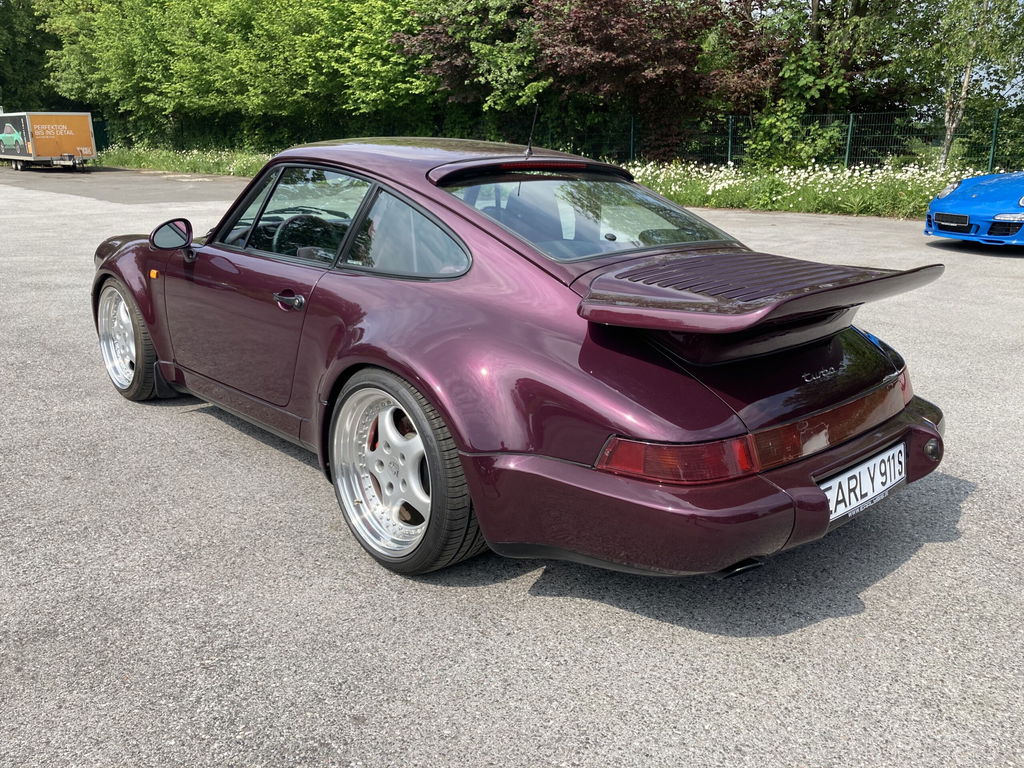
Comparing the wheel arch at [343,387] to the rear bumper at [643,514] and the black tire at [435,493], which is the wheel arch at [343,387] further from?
the rear bumper at [643,514]

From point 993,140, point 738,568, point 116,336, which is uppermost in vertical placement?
point 993,140

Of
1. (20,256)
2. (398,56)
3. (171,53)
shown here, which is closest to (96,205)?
(20,256)

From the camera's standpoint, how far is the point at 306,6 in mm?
30312

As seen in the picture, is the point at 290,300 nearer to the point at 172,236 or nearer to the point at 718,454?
the point at 172,236

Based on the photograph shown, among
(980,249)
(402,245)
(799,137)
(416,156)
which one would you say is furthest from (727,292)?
(799,137)

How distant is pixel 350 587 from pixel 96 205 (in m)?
18.2

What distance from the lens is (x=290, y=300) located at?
11.2 feet

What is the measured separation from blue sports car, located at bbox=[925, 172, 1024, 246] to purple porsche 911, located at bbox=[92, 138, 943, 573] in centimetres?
794

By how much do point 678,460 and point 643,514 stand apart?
18 centimetres

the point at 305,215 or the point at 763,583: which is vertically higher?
the point at 305,215

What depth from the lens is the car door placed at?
3.47m

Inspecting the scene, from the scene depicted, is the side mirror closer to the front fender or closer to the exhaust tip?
the front fender

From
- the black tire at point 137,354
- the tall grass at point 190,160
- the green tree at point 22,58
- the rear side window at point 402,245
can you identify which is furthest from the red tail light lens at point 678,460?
the green tree at point 22,58

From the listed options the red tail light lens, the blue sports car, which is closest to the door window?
the red tail light lens
